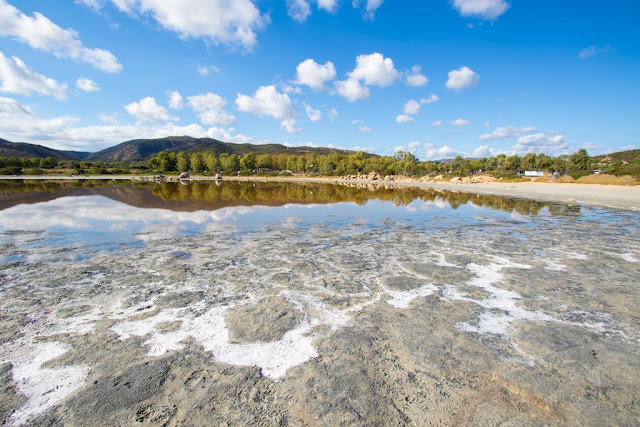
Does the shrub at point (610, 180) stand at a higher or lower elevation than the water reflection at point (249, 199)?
higher

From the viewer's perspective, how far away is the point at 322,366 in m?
3.36

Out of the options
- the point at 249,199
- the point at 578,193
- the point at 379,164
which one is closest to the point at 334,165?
the point at 379,164

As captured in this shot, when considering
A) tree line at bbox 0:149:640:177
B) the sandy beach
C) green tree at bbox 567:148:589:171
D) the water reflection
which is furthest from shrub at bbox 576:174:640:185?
green tree at bbox 567:148:589:171

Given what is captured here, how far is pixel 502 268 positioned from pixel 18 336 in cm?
856

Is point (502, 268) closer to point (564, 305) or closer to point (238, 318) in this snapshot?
point (564, 305)

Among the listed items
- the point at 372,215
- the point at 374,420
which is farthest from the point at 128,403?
the point at 372,215

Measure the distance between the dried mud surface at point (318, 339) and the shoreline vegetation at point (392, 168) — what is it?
44633 mm

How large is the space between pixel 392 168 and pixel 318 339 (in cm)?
9907

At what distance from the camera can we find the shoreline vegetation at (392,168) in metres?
56.2

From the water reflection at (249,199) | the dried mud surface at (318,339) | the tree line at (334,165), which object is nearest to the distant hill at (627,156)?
the tree line at (334,165)

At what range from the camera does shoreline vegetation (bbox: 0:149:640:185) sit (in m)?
56.2

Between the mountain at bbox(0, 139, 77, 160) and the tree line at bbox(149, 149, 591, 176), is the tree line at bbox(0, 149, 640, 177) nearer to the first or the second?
the tree line at bbox(149, 149, 591, 176)

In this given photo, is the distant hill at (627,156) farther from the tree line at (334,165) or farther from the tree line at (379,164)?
the tree line at (379,164)

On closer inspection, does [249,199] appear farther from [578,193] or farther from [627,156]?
[627,156]
